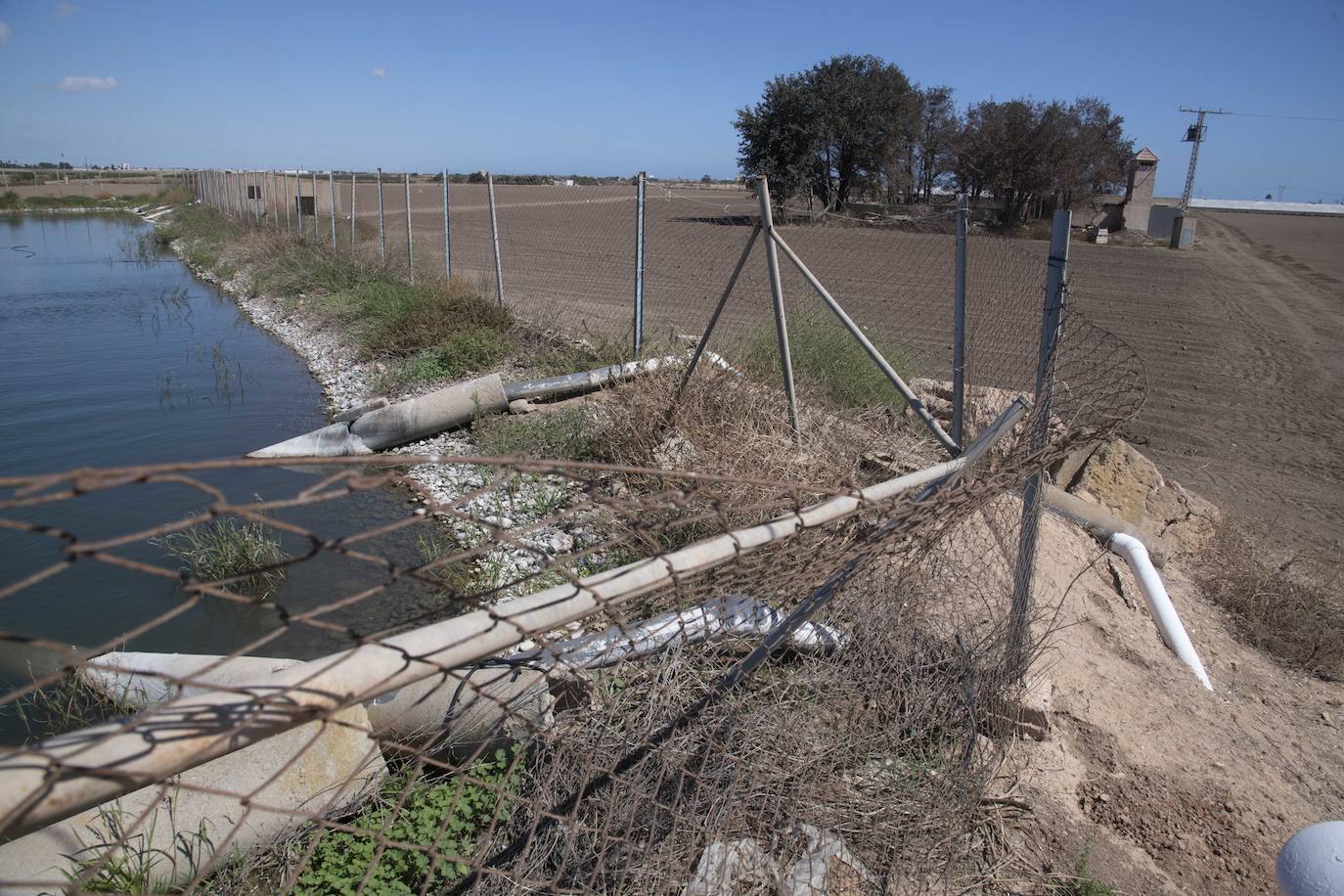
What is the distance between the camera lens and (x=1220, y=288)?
69.0 ft

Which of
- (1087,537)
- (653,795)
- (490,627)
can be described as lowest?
(1087,537)

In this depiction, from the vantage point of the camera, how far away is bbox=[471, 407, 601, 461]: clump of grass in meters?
6.99

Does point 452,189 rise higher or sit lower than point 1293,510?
higher

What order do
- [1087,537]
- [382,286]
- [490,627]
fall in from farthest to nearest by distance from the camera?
[382,286] < [1087,537] < [490,627]

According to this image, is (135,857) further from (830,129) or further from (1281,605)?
(830,129)

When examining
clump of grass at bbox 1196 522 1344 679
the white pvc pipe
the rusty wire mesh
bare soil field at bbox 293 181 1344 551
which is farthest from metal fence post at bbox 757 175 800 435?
clump of grass at bbox 1196 522 1344 679

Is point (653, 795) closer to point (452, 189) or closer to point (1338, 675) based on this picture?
point (1338, 675)

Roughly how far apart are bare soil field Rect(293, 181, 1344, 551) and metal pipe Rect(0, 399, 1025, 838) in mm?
5575

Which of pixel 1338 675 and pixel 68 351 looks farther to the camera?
pixel 68 351

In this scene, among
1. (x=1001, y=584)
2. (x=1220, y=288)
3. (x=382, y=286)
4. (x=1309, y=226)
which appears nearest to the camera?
(x=1001, y=584)

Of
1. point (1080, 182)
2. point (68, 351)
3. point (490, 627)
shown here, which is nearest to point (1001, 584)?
point (490, 627)

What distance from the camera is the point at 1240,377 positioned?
1233cm

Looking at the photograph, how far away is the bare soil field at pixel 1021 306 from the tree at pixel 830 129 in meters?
7.20

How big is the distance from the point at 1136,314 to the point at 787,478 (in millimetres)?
14796
